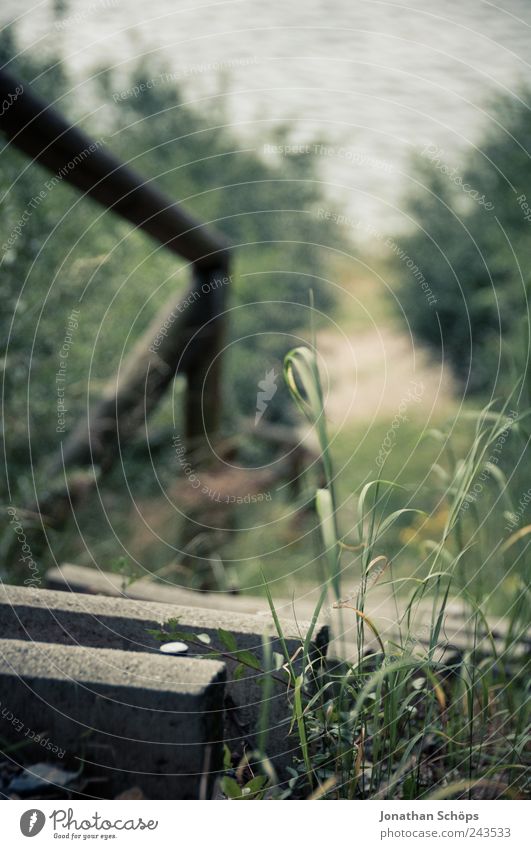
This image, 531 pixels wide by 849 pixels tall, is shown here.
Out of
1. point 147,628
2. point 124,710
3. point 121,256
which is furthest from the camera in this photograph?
point 121,256

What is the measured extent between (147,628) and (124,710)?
14cm

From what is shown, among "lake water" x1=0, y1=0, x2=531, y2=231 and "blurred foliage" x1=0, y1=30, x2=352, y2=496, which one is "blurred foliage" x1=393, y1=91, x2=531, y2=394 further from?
"lake water" x1=0, y1=0, x2=531, y2=231

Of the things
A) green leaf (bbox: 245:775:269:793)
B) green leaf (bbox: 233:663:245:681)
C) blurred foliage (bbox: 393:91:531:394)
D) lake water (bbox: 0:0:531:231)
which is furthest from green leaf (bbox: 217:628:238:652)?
blurred foliage (bbox: 393:91:531:394)

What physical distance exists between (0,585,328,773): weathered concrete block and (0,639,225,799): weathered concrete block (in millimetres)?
99

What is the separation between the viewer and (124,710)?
863 mm

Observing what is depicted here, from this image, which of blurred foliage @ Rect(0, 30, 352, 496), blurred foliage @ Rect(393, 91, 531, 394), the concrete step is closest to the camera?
the concrete step

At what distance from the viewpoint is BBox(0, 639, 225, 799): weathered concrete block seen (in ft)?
2.77

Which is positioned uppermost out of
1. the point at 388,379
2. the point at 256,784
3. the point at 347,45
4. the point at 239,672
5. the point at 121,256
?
the point at 347,45

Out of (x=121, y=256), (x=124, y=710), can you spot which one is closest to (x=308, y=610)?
(x=124, y=710)

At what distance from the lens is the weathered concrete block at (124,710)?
2.77ft

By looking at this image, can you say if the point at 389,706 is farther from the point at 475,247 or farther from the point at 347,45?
the point at 475,247

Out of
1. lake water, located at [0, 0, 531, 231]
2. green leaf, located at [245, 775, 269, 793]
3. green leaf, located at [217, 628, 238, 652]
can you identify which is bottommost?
green leaf, located at [245, 775, 269, 793]

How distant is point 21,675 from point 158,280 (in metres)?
2.38
